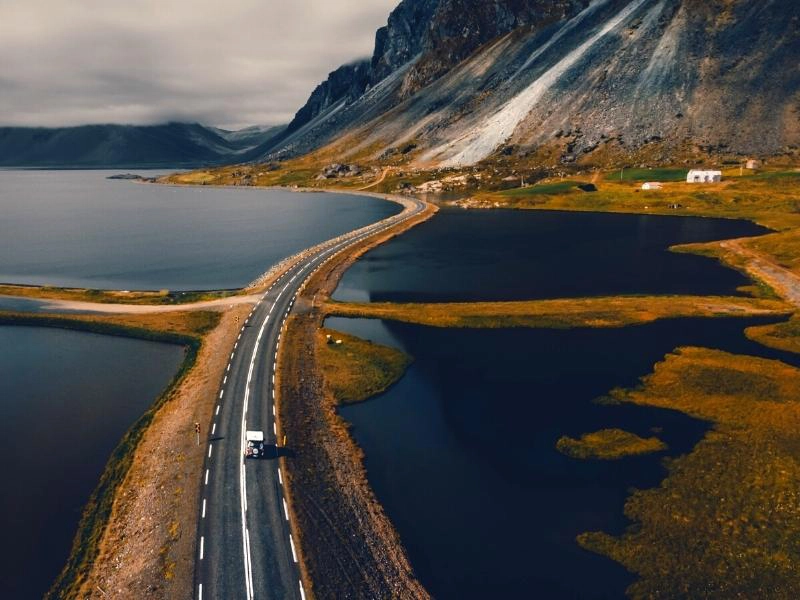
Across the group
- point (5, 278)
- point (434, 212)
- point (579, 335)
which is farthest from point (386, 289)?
point (434, 212)

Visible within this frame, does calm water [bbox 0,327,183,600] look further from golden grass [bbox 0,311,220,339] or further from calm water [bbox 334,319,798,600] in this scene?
calm water [bbox 334,319,798,600]

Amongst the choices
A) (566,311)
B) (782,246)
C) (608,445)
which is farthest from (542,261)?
(608,445)

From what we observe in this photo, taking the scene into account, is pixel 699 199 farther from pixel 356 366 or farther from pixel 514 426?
pixel 514 426

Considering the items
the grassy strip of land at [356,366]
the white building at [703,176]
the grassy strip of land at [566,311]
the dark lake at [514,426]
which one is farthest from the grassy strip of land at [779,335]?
the white building at [703,176]

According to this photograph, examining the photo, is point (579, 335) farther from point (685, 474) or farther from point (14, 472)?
point (14, 472)

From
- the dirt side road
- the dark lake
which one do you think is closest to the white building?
the dirt side road

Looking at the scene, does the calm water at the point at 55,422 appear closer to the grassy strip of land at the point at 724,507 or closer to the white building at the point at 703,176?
the grassy strip of land at the point at 724,507
